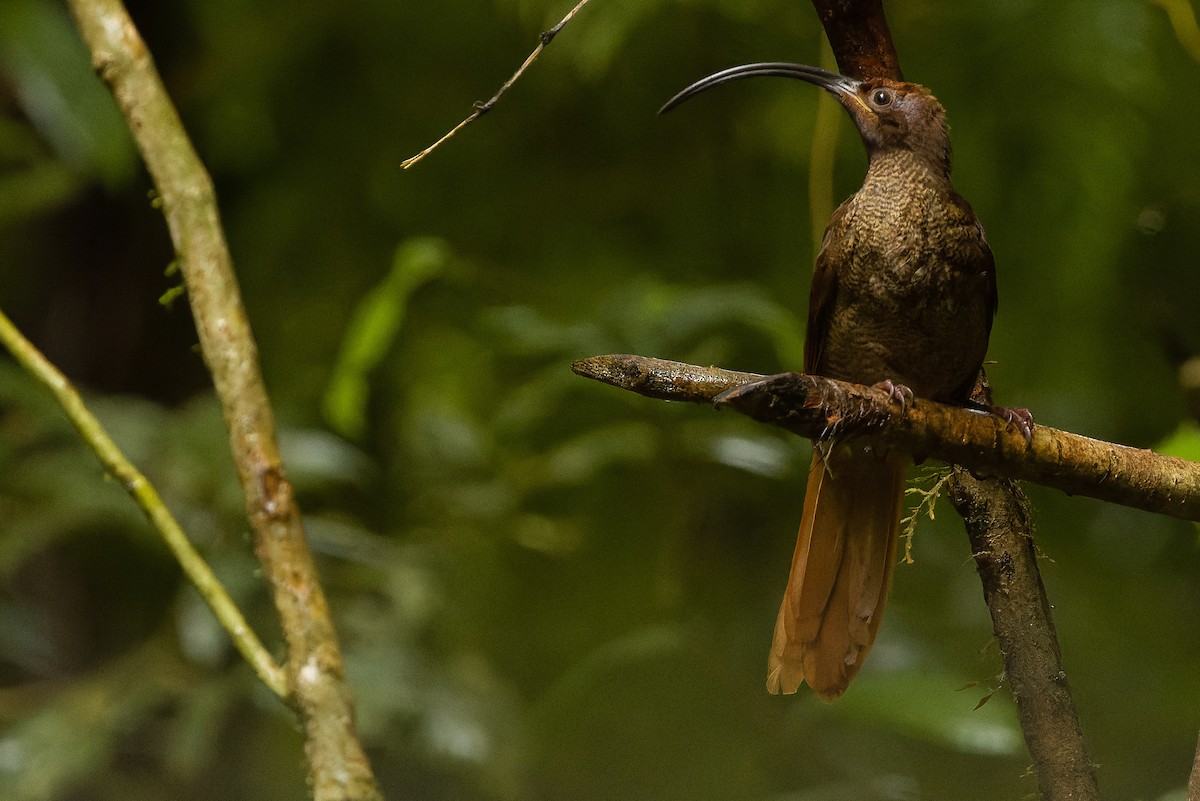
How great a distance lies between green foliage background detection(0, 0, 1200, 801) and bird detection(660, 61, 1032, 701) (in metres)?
0.59

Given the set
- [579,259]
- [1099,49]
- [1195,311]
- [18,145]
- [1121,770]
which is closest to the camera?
[1121,770]

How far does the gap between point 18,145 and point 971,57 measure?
2418 mm

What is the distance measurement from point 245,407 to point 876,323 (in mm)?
792

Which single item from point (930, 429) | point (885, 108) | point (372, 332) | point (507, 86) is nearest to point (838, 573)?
point (930, 429)

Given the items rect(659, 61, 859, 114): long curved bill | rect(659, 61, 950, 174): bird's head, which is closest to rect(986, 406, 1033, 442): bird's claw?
rect(659, 61, 950, 174): bird's head

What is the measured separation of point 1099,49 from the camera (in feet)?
8.46

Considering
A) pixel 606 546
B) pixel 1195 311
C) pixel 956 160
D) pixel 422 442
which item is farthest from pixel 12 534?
pixel 1195 311

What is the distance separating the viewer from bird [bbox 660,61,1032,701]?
136 centimetres

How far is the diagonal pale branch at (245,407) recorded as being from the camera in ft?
3.32

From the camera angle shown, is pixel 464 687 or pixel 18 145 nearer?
pixel 464 687

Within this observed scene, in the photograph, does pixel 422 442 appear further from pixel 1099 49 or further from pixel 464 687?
pixel 1099 49

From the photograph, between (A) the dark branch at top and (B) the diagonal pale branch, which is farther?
(A) the dark branch at top

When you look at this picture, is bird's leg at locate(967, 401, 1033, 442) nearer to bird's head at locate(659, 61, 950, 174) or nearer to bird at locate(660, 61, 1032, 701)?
bird at locate(660, 61, 1032, 701)

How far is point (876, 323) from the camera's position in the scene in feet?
4.67
